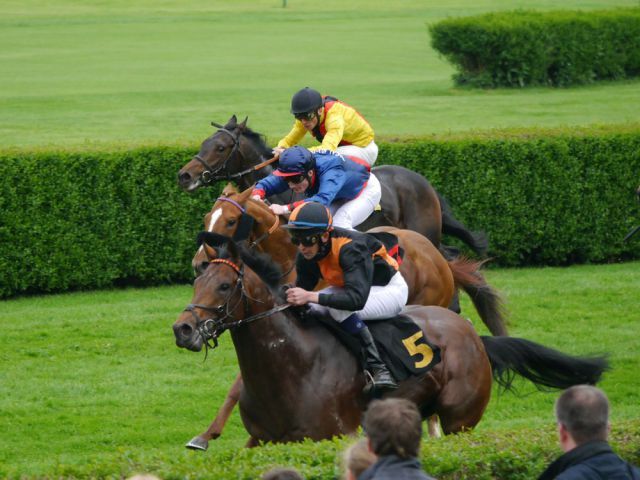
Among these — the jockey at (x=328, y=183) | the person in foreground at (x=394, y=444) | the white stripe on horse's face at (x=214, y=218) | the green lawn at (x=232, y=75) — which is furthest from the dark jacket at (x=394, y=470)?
the green lawn at (x=232, y=75)

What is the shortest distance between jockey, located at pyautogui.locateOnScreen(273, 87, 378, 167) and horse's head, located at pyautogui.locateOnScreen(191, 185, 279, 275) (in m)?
1.42

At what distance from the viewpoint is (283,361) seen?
6145 mm

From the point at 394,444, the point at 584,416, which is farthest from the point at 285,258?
the point at 394,444

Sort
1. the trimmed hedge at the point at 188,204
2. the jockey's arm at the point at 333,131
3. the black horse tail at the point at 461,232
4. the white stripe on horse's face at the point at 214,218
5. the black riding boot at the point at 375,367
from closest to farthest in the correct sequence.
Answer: the black riding boot at the point at 375,367 → the white stripe on horse's face at the point at 214,218 → the jockey's arm at the point at 333,131 → the black horse tail at the point at 461,232 → the trimmed hedge at the point at 188,204

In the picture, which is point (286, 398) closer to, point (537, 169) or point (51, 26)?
point (537, 169)

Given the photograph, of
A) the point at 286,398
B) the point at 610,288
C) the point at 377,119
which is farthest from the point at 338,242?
the point at 377,119

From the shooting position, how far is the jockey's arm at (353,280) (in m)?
6.05

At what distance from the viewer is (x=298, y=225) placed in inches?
240

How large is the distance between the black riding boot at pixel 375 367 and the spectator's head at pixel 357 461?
6.88 ft

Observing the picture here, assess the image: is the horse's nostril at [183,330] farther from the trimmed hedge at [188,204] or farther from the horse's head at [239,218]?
Answer: the trimmed hedge at [188,204]

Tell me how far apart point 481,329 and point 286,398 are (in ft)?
18.7

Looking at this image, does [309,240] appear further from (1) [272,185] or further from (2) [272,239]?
(1) [272,185]

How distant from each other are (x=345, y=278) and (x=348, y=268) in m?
0.07

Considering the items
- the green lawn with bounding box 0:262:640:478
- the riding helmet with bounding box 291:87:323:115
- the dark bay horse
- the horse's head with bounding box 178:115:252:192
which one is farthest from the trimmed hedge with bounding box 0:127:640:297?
the dark bay horse
